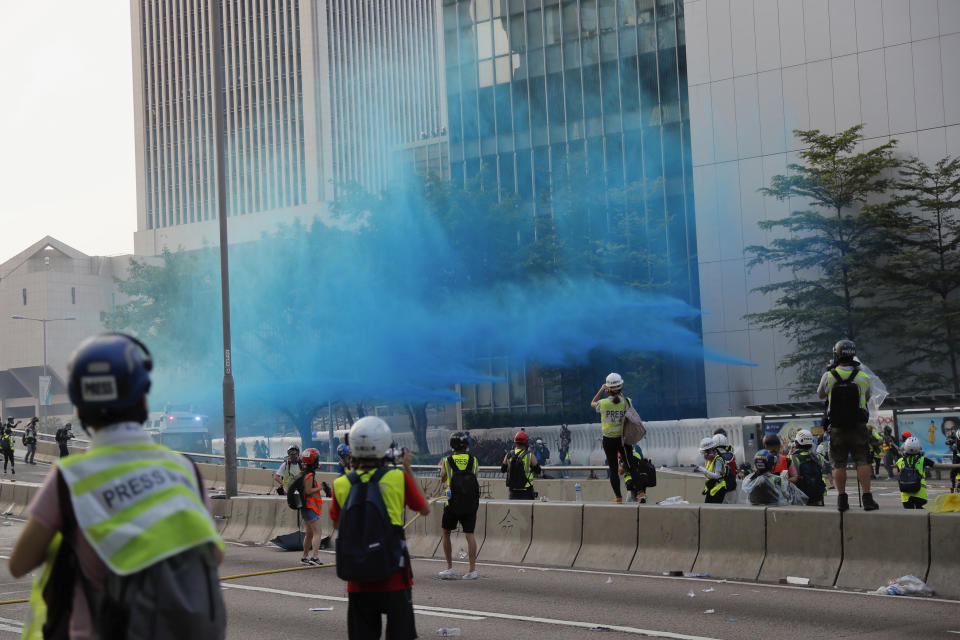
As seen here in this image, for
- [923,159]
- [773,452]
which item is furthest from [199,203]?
[773,452]

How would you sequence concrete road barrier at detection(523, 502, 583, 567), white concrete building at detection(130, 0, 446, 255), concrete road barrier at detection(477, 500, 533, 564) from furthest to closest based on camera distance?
white concrete building at detection(130, 0, 446, 255)
concrete road barrier at detection(477, 500, 533, 564)
concrete road barrier at detection(523, 502, 583, 567)

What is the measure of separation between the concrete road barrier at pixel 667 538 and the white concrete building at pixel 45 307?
98753mm

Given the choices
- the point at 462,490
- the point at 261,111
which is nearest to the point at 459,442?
the point at 462,490

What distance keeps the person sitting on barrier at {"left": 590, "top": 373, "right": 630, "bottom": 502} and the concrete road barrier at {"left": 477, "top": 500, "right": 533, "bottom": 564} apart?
1.23m

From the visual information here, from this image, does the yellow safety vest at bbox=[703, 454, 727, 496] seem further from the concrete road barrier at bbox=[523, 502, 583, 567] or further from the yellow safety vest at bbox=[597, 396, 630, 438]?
the concrete road barrier at bbox=[523, 502, 583, 567]

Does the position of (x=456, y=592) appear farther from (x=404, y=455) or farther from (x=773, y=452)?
(x=404, y=455)

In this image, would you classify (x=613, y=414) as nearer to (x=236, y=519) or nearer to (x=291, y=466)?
(x=291, y=466)

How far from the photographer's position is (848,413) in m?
11.1

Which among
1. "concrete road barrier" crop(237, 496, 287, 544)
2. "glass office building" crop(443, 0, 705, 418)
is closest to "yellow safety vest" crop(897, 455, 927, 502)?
"concrete road barrier" crop(237, 496, 287, 544)

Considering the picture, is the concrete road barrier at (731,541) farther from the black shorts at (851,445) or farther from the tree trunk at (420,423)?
the tree trunk at (420,423)

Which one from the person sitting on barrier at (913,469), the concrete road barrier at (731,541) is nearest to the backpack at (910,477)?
the person sitting on barrier at (913,469)

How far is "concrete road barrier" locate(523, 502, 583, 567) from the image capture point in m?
A: 14.2

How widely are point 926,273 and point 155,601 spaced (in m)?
40.0

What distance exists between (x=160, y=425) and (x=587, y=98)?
2654 cm
